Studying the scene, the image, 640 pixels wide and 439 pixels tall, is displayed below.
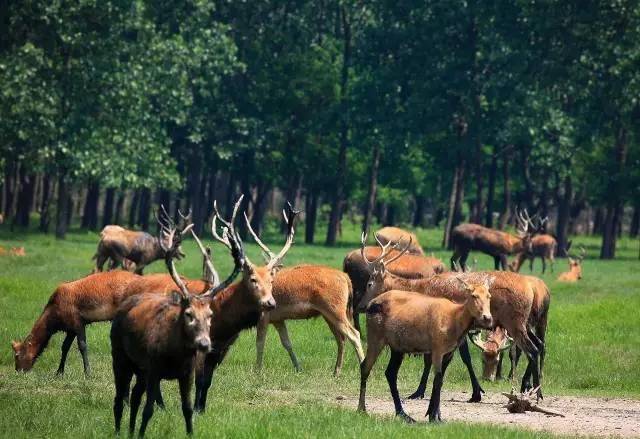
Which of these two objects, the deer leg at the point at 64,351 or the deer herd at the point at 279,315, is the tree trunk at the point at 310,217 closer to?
the deer herd at the point at 279,315

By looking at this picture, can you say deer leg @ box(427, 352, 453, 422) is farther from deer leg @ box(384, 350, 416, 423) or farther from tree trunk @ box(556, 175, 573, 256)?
tree trunk @ box(556, 175, 573, 256)

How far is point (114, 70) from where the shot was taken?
51188 millimetres

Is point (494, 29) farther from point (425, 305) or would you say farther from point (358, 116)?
point (425, 305)

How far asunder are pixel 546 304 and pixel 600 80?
3721 cm

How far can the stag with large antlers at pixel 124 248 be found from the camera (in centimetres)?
3350

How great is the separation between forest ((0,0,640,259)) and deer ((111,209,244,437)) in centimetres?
3483

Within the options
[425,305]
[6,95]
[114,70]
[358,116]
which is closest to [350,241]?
[358,116]

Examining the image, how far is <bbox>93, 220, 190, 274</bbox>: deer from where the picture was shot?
33.5 m

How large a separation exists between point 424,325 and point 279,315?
15.4 ft

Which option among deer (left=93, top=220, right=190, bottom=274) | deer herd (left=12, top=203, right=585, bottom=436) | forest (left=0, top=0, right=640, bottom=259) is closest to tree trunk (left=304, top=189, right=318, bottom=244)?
forest (left=0, top=0, right=640, bottom=259)

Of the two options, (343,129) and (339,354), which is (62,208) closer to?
(343,129)

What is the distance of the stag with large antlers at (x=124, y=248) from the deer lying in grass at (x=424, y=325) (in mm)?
17652

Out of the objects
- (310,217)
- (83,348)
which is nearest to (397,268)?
(83,348)

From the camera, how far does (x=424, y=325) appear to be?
1532 cm
